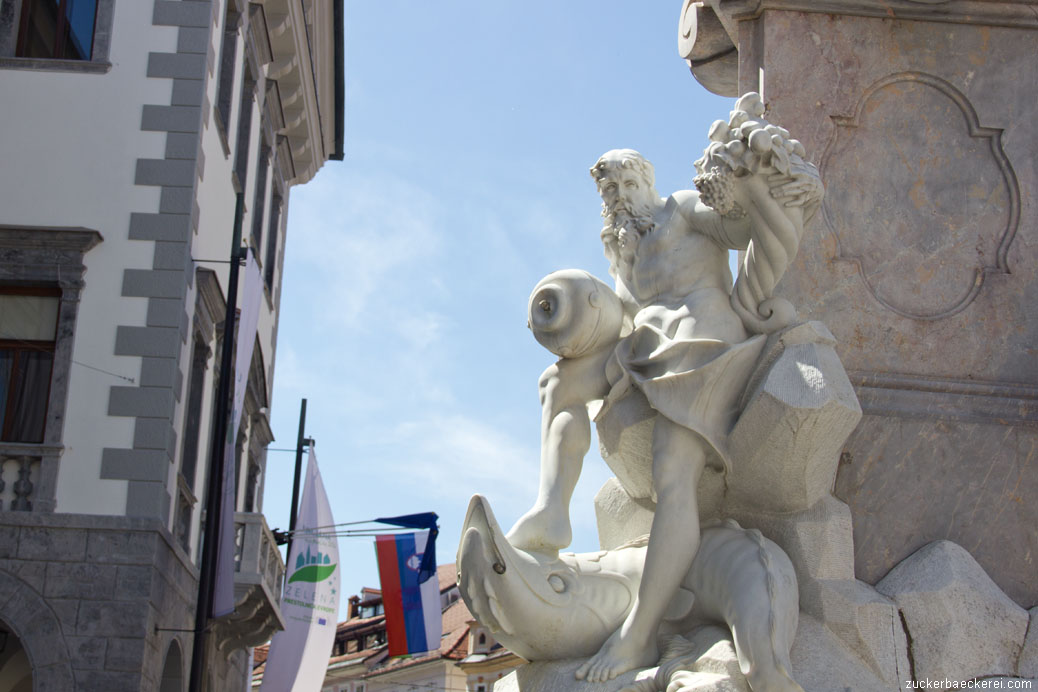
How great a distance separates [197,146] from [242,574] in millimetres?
5934

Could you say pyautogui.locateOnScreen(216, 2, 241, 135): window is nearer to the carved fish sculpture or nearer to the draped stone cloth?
the draped stone cloth

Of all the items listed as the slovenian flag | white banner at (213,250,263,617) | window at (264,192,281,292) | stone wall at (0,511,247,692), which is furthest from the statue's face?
window at (264,192,281,292)

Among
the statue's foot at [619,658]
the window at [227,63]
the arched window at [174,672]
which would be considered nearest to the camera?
the statue's foot at [619,658]

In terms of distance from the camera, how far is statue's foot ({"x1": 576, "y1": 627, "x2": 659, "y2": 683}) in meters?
4.52

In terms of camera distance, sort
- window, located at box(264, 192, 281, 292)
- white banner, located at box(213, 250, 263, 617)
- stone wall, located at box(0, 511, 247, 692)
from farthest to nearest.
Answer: window, located at box(264, 192, 281, 292) → white banner, located at box(213, 250, 263, 617) → stone wall, located at box(0, 511, 247, 692)

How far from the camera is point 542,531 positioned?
16.0 feet

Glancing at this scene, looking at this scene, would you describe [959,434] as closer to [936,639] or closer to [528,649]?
[936,639]

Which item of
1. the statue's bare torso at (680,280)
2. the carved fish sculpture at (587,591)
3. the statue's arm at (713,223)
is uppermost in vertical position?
the statue's arm at (713,223)

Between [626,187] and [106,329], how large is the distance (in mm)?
10048

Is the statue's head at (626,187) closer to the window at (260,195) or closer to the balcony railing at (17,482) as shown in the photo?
the balcony railing at (17,482)

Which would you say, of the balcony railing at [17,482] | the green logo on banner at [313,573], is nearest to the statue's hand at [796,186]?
the balcony railing at [17,482]

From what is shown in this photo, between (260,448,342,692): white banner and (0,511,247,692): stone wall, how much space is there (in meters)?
5.35

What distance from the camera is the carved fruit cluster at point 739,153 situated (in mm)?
4672

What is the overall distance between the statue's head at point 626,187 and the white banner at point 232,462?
978 cm
